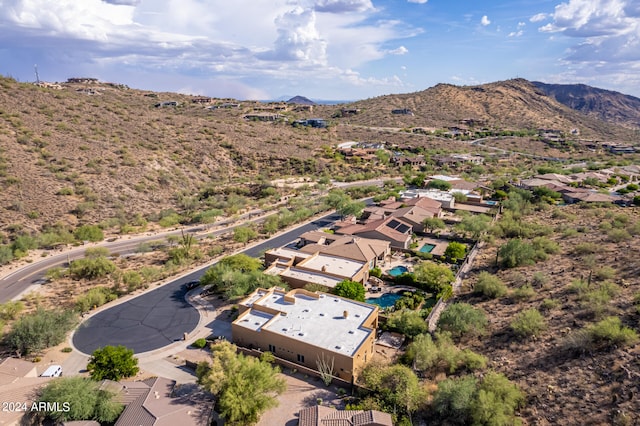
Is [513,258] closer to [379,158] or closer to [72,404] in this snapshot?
[72,404]

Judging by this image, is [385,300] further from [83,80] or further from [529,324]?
[83,80]

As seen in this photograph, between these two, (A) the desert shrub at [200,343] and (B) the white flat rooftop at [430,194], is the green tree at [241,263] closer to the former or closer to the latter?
(A) the desert shrub at [200,343]

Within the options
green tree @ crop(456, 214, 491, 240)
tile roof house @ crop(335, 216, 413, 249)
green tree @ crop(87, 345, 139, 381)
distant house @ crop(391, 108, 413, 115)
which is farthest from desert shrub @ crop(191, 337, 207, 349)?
distant house @ crop(391, 108, 413, 115)

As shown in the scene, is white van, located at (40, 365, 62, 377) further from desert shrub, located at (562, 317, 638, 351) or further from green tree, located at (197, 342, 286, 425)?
desert shrub, located at (562, 317, 638, 351)

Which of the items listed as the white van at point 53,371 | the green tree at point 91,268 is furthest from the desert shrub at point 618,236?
the green tree at point 91,268

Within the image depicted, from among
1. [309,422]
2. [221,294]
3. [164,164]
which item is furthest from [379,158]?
[309,422]

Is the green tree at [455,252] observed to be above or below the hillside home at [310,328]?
above
